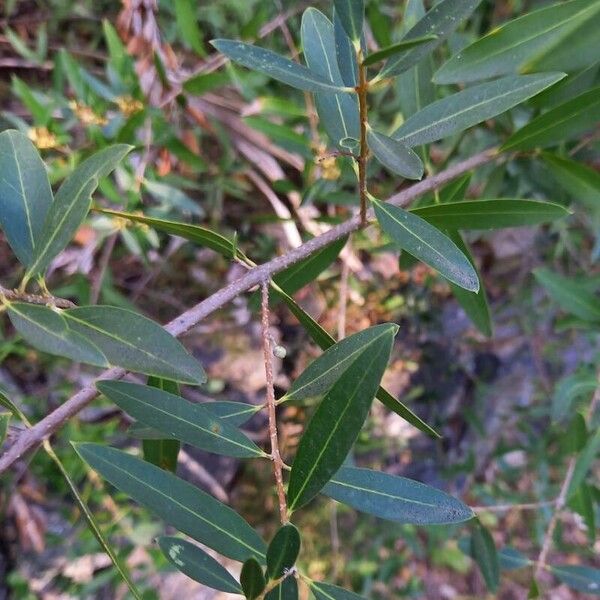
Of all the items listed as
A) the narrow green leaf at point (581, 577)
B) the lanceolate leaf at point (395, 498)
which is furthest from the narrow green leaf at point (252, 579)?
the narrow green leaf at point (581, 577)

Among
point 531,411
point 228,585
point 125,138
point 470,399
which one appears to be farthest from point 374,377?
point 470,399

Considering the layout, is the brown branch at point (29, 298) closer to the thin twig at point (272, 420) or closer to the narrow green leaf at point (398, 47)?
the thin twig at point (272, 420)

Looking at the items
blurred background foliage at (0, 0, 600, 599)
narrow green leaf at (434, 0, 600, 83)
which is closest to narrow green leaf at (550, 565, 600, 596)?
blurred background foliage at (0, 0, 600, 599)

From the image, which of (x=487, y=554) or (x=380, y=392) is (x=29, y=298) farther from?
(x=487, y=554)

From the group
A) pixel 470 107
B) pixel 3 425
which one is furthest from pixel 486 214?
pixel 3 425

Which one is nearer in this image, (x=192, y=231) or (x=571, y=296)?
(x=192, y=231)

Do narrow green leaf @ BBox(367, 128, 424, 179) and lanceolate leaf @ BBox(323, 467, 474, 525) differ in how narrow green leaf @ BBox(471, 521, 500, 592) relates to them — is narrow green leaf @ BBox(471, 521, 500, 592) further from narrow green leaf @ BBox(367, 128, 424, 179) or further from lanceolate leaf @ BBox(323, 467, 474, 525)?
narrow green leaf @ BBox(367, 128, 424, 179)
